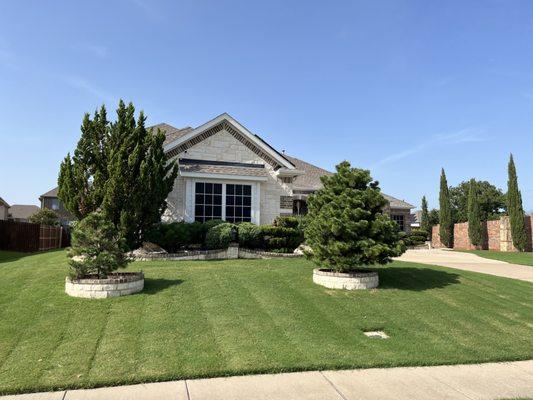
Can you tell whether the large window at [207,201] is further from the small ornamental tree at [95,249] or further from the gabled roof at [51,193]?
the gabled roof at [51,193]

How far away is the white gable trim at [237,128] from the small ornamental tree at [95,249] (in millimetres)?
8794

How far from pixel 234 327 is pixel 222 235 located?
310 inches

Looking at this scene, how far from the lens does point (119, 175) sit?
1228 cm

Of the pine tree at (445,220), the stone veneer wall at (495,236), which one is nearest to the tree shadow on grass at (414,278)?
the stone veneer wall at (495,236)

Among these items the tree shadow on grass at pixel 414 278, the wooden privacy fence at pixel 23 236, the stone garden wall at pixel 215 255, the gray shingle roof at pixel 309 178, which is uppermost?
the gray shingle roof at pixel 309 178

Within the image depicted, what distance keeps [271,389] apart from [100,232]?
5.99 m

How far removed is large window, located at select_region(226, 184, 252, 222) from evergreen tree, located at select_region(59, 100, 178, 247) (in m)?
4.82

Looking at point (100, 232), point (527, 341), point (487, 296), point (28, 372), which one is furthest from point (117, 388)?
point (487, 296)

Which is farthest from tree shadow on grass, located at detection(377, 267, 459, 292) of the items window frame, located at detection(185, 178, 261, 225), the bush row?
window frame, located at detection(185, 178, 261, 225)

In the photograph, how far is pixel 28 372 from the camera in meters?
5.43

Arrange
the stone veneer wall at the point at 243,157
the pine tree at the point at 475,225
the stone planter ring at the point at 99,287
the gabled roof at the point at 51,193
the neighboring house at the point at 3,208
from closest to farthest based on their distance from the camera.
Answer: the stone planter ring at the point at 99,287 < the stone veneer wall at the point at 243,157 < the pine tree at the point at 475,225 < the neighboring house at the point at 3,208 < the gabled roof at the point at 51,193

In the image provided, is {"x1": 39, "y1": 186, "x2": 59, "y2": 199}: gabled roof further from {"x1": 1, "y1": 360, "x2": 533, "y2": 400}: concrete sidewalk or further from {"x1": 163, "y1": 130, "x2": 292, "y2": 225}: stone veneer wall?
{"x1": 1, "y1": 360, "x2": 533, "y2": 400}: concrete sidewalk

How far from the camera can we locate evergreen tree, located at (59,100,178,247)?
40.7ft

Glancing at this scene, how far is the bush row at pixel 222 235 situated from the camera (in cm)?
1485
